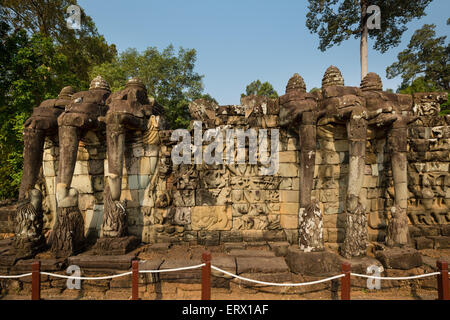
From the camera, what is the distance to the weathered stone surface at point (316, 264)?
4133mm

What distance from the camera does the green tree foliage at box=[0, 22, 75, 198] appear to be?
30.0ft

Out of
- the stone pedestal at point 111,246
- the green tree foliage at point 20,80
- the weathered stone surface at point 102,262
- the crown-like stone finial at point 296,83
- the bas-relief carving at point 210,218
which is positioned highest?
the green tree foliage at point 20,80

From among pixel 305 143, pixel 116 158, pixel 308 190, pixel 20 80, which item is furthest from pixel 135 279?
pixel 20 80

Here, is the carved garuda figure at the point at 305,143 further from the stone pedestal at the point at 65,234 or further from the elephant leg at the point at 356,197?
the stone pedestal at the point at 65,234

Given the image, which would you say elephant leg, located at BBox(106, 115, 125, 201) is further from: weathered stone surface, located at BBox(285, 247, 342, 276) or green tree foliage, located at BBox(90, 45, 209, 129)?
green tree foliage, located at BBox(90, 45, 209, 129)

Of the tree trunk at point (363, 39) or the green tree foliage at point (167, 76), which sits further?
the green tree foliage at point (167, 76)

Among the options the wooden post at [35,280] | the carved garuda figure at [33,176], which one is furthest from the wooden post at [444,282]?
the carved garuda figure at [33,176]

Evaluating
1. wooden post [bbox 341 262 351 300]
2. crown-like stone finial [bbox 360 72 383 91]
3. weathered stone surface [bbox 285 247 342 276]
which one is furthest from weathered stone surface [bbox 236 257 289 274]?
crown-like stone finial [bbox 360 72 383 91]

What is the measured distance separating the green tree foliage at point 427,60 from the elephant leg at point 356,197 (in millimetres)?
17605

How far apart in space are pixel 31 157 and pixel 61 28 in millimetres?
13502

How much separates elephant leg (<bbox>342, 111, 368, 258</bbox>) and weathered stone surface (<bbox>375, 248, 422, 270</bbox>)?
358 mm
